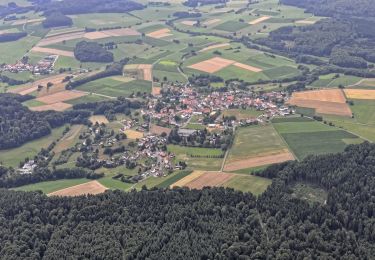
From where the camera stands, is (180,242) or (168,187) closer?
(180,242)

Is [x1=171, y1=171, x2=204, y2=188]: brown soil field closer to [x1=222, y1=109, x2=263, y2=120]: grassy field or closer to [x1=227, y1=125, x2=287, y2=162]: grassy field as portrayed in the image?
[x1=227, y1=125, x2=287, y2=162]: grassy field

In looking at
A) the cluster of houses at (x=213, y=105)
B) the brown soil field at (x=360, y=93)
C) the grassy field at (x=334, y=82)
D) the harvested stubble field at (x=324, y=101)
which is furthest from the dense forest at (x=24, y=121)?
the brown soil field at (x=360, y=93)

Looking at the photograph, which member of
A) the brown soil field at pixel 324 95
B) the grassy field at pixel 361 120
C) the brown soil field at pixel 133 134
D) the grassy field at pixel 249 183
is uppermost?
the brown soil field at pixel 324 95

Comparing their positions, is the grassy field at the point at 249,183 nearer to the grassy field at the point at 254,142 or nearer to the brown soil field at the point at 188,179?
the brown soil field at the point at 188,179

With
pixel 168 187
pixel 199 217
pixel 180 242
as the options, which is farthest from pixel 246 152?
pixel 180 242

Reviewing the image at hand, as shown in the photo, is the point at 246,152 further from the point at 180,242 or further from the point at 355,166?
the point at 180,242

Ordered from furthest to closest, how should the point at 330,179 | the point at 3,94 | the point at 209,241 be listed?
the point at 3,94 → the point at 330,179 → the point at 209,241

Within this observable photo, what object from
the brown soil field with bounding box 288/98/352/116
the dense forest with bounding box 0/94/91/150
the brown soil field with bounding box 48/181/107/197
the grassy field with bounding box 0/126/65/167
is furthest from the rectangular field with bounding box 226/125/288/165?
the grassy field with bounding box 0/126/65/167
